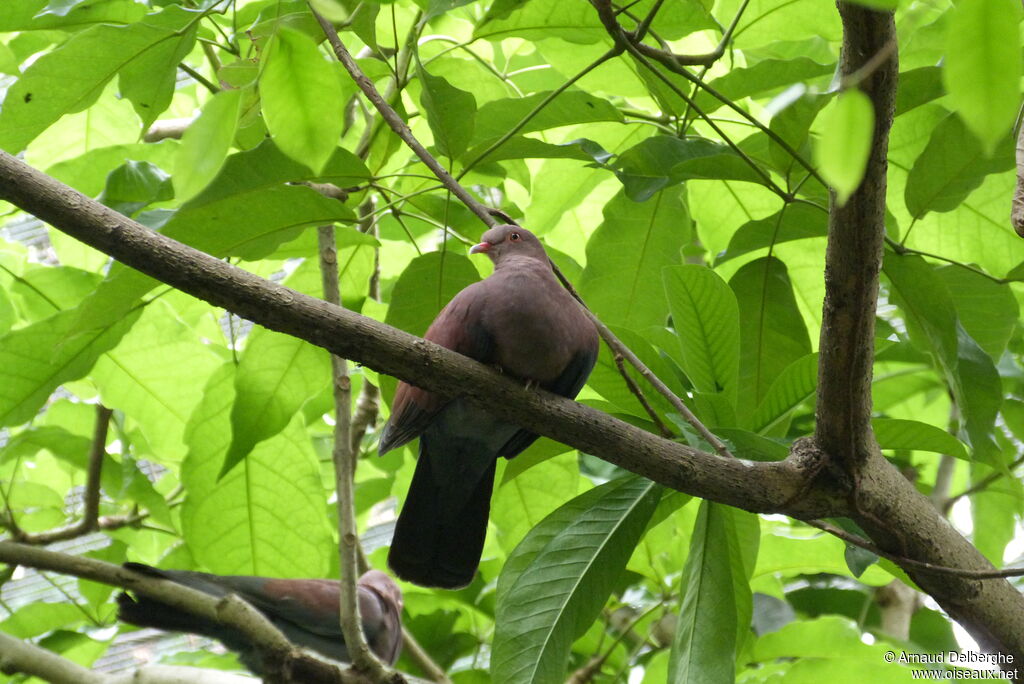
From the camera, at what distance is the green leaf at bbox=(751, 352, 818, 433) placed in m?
1.86

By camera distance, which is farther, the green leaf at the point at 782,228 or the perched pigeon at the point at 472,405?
the green leaf at the point at 782,228

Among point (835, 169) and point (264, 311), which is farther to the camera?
point (264, 311)

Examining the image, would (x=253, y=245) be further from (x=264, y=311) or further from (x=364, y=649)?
(x=364, y=649)

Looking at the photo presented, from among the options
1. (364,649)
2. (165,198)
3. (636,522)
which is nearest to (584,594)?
(636,522)

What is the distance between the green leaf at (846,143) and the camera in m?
0.59

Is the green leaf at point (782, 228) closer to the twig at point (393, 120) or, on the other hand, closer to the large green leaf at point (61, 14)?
the twig at point (393, 120)

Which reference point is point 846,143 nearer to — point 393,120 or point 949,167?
point 393,120

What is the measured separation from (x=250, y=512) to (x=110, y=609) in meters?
0.86

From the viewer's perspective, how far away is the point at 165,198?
7.11ft

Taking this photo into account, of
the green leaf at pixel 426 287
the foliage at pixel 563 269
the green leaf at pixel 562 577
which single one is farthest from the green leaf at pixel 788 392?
the green leaf at pixel 426 287

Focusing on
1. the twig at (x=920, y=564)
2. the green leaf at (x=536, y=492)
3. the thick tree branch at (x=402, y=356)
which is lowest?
the twig at (x=920, y=564)

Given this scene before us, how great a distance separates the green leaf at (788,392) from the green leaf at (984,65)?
125 cm

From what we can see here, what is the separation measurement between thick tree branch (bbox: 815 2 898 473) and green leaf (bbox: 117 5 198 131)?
1.28 meters

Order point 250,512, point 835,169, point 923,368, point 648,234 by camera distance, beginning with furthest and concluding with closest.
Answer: point 923,368 → point 250,512 → point 648,234 → point 835,169
